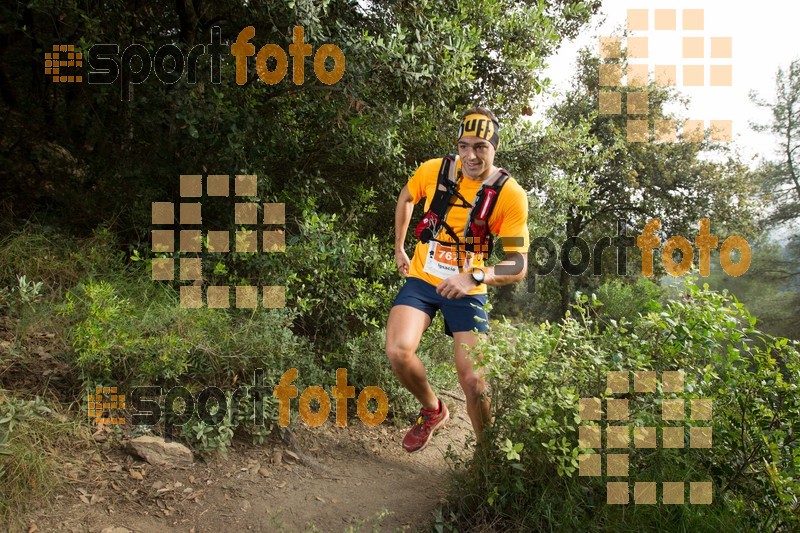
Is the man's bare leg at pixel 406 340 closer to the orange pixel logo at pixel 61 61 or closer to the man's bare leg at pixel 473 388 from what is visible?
the man's bare leg at pixel 473 388

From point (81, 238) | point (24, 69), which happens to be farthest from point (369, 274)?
point (24, 69)

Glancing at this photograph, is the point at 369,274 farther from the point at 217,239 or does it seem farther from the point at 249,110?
the point at 249,110

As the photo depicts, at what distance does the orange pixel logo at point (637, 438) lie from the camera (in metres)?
3.64

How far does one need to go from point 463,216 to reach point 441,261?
40cm

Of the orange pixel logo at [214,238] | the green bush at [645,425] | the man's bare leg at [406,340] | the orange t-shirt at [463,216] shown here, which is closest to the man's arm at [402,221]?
the orange t-shirt at [463,216]

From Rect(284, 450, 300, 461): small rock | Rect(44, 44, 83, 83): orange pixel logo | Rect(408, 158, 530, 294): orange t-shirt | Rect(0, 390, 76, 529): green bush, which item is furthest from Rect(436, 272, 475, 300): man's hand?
Rect(44, 44, 83, 83): orange pixel logo

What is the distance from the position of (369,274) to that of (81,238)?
3.33 metres

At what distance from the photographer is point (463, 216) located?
461 cm

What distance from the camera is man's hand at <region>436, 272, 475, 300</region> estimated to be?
14.1 ft

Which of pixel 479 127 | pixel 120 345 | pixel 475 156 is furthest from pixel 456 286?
pixel 120 345

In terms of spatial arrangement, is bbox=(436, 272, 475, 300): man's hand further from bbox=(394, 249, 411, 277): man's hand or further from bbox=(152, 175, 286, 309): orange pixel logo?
bbox=(152, 175, 286, 309): orange pixel logo

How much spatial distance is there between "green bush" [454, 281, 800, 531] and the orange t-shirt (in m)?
0.76

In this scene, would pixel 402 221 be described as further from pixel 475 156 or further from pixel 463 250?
pixel 475 156

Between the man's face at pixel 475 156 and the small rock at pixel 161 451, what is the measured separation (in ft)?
10.5
